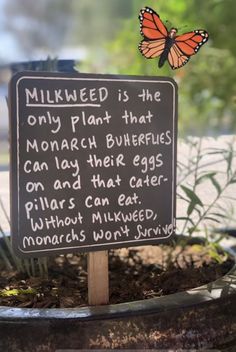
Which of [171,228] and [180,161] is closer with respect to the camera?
[171,228]

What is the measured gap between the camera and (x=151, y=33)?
2.05m

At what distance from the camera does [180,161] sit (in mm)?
2727

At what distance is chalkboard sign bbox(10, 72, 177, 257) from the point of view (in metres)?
1.90

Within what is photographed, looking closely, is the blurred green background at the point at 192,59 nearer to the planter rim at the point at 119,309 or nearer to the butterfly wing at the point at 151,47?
the butterfly wing at the point at 151,47

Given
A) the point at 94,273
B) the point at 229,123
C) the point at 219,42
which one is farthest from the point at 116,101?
the point at 219,42

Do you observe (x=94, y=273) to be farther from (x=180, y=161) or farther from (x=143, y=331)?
(x=180, y=161)

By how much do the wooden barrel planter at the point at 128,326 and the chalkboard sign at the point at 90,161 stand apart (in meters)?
0.23

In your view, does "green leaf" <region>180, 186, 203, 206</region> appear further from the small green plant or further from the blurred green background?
the blurred green background

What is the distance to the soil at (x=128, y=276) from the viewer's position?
2160 millimetres

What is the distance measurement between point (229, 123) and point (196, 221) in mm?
853

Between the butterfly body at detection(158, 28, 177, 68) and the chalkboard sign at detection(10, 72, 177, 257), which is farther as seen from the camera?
the butterfly body at detection(158, 28, 177, 68)

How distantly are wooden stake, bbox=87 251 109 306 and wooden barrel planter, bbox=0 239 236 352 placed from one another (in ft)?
0.54

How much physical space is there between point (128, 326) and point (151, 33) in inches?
39.7

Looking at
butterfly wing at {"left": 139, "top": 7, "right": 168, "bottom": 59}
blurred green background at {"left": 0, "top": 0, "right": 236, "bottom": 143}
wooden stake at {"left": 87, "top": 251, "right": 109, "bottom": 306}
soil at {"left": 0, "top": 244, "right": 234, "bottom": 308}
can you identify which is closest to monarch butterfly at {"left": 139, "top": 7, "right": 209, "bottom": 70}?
butterfly wing at {"left": 139, "top": 7, "right": 168, "bottom": 59}
